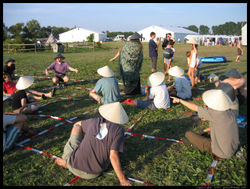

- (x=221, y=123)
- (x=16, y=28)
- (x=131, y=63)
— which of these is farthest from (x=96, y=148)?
(x=16, y=28)

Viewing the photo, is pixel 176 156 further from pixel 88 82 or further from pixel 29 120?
pixel 88 82

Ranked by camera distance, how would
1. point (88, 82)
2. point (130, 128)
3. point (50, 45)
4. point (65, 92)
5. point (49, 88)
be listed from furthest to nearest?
point (50, 45)
point (88, 82)
point (49, 88)
point (65, 92)
point (130, 128)

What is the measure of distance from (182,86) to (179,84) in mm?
168

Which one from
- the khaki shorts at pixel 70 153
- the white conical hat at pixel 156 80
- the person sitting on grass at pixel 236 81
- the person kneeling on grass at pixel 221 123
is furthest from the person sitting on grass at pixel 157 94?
the khaki shorts at pixel 70 153

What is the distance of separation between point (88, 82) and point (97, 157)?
699cm

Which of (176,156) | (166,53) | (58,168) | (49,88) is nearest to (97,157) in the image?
(58,168)

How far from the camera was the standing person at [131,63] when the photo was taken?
7855 millimetres

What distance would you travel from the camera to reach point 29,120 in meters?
5.82

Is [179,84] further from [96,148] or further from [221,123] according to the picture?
[96,148]

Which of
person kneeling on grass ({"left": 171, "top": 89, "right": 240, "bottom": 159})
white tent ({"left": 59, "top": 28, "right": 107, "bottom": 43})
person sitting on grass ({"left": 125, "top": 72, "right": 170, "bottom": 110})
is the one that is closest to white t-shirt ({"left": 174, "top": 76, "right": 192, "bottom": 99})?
person sitting on grass ({"left": 125, "top": 72, "right": 170, "bottom": 110})

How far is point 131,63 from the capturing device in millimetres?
7895

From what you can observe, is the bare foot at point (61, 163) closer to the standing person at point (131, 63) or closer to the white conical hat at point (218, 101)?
the white conical hat at point (218, 101)

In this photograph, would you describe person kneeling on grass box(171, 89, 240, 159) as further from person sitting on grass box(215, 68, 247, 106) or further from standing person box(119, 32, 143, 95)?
standing person box(119, 32, 143, 95)

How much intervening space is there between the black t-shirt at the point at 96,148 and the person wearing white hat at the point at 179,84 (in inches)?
164
